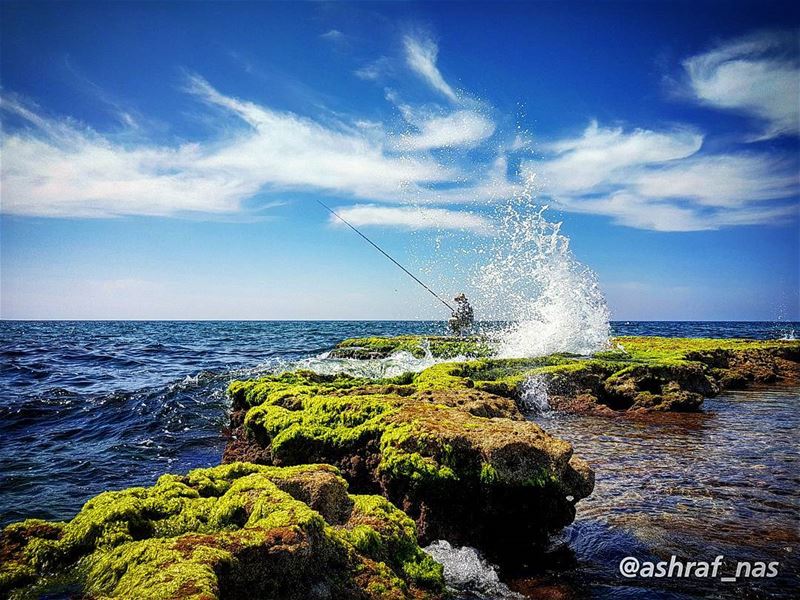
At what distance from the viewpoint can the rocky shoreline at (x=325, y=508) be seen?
10.5 feet

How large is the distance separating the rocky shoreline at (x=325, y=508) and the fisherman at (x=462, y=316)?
1421 centimetres

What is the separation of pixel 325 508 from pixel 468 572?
1.64m

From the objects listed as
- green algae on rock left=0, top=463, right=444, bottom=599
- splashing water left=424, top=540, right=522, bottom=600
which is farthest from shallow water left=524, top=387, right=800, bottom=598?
green algae on rock left=0, top=463, right=444, bottom=599

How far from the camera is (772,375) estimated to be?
790 inches

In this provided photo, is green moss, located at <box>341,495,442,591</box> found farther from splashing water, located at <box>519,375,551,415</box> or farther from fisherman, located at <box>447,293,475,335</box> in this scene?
fisherman, located at <box>447,293,475,335</box>

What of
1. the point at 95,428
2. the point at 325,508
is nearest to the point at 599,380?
the point at 325,508

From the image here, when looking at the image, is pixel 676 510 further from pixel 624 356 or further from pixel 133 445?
pixel 624 356

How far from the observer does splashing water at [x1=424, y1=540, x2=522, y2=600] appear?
14.5ft

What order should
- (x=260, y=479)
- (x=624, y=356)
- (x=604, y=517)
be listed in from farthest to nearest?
(x=624, y=356) → (x=604, y=517) → (x=260, y=479)

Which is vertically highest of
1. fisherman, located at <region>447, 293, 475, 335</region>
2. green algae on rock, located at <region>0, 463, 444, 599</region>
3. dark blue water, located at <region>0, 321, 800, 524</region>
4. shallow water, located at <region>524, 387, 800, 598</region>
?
fisherman, located at <region>447, 293, 475, 335</region>

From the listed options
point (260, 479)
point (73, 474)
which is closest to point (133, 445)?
point (73, 474)

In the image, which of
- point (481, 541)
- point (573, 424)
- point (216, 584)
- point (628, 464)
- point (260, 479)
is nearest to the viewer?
point (216, 584)

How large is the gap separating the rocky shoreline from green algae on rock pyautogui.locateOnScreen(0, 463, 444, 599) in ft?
0.03

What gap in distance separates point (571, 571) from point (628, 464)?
4033mm
